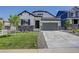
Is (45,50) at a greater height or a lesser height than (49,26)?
lesser

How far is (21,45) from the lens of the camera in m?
7.79

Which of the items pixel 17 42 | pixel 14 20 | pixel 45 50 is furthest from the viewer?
pixel 14 20

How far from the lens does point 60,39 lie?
7.82m

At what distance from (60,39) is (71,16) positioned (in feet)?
2.63

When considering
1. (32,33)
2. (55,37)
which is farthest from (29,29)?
(55,37)

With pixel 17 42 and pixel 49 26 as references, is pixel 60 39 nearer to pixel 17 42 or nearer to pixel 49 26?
pixel 49 26

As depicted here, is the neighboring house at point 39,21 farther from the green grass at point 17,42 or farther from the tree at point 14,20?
the green grass at point 17,42

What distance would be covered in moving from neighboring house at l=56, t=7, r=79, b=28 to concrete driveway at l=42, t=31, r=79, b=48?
0.33 m

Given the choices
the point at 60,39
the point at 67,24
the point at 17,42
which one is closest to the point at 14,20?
the point at 17,42

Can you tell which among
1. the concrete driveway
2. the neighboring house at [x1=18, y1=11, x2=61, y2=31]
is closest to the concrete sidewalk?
the concrete driveway

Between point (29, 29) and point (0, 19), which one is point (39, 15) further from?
point (0, 19)
